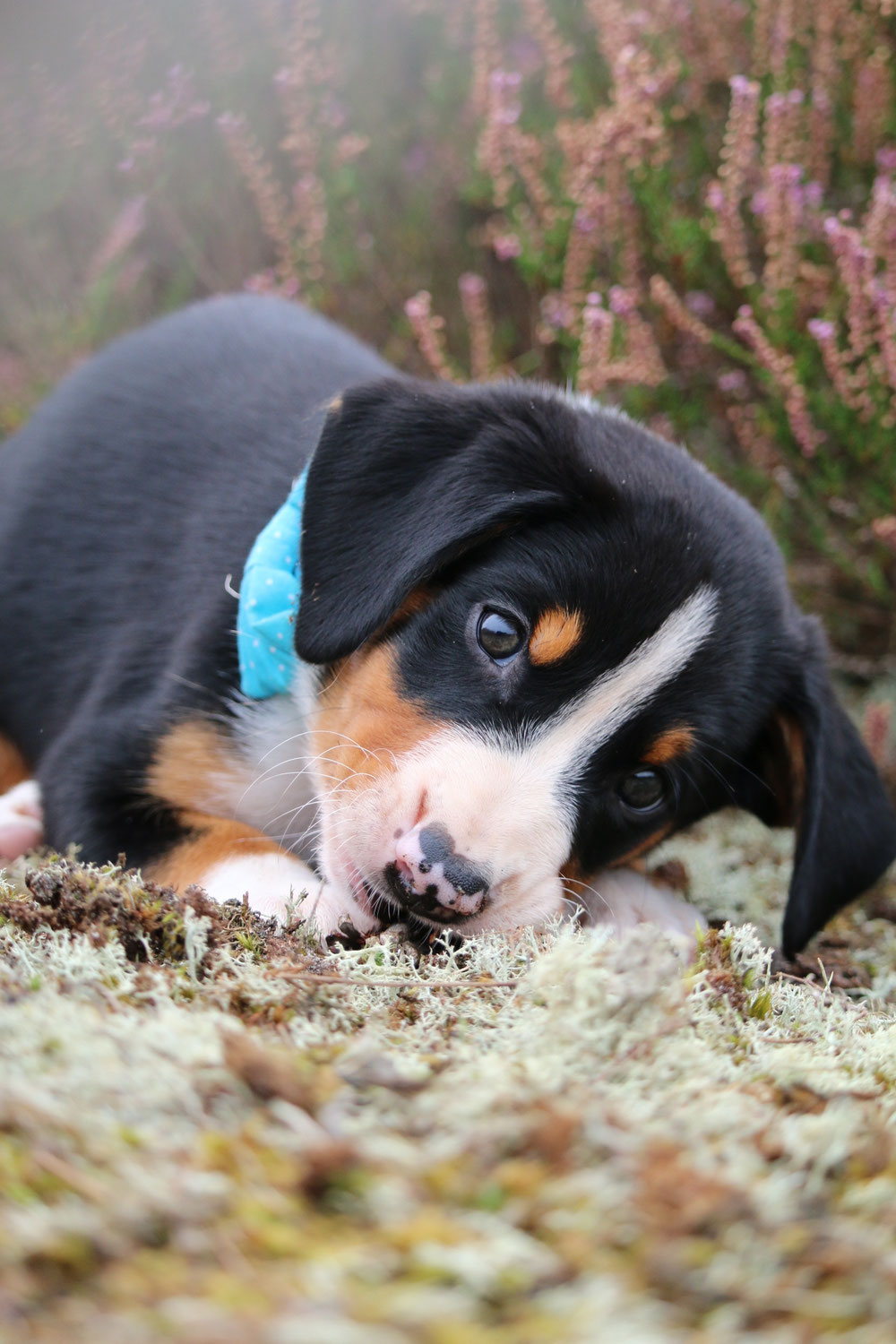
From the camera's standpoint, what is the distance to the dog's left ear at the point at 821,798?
8.65ft

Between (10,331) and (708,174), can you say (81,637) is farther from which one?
(10,331)

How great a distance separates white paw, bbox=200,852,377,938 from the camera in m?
2.11

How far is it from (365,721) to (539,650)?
0.38 m

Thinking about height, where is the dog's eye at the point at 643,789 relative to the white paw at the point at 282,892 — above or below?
below

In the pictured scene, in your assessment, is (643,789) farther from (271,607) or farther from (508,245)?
(508,245)

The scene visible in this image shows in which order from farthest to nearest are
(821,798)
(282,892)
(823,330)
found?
(823,330)
(821,798)
(282,892)

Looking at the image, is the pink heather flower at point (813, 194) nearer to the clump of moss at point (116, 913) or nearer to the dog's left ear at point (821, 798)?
the dog's left ear at point (821, 798)

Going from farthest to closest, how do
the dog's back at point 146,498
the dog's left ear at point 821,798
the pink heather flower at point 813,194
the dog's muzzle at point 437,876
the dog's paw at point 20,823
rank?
the pink heather flower at point 813,194, the dog's back at point 146,498, the dog's paw at point 20,823, the dog's left ear at point 821,798, the dog's muzzle at point 437,876

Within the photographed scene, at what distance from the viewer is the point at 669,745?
254 centimetres

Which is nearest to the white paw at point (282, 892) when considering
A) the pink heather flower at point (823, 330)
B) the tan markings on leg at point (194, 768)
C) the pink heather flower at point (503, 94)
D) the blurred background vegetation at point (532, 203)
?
the tan markings on leg at point (194, 768)

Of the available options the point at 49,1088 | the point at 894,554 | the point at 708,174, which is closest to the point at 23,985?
the point at 49,1088

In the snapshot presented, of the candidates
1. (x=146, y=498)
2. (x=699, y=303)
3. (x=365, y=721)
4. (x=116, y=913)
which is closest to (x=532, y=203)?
(x=699, y=303)

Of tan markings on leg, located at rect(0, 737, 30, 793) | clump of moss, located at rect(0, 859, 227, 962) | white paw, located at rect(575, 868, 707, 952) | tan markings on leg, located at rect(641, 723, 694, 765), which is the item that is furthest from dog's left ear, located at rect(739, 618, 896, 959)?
tan markings on leg, located at rect(0, 737, 30, 793)

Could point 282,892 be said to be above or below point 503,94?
below
